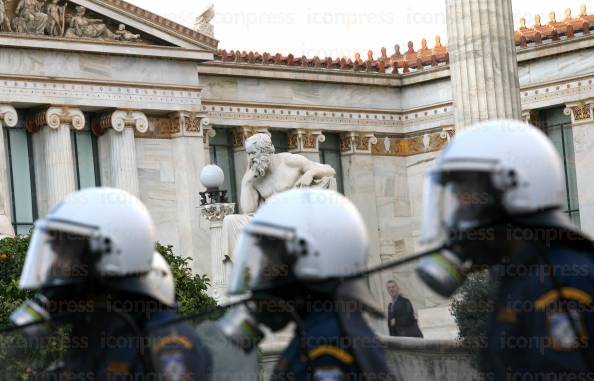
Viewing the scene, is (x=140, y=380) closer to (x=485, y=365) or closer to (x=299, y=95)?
(x=485, y=365)

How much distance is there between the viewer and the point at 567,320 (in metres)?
6.50

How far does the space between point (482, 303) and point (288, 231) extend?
2.71 feet

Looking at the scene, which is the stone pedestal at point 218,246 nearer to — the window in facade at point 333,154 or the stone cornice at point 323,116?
the stone cornice at point 323,116

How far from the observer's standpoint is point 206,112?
36.0 metres

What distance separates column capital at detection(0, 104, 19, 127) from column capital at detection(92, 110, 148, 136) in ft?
6.15

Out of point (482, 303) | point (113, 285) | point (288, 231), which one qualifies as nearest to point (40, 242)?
point (113, 285)

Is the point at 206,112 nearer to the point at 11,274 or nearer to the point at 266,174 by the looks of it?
the point at 11,274

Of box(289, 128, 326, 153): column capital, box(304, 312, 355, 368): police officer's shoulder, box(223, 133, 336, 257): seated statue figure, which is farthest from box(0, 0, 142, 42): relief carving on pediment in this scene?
box(304, 312, 355, 368): police officer's shoulder

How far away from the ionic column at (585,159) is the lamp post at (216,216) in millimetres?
14382

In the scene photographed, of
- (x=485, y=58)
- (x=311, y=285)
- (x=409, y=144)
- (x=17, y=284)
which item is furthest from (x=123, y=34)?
(x=311, y=285)

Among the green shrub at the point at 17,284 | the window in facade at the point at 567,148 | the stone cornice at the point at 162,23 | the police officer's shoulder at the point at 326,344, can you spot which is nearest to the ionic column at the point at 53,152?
the stone cornice at the point at 162,23

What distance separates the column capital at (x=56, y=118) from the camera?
33688mm

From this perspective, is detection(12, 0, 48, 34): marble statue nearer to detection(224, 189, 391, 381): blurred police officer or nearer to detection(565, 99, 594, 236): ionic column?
detection(565, 99, 594, 236): ionic column

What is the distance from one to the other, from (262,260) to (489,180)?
93cm
